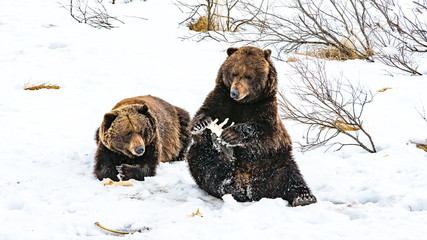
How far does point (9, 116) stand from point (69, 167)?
187 centimetres

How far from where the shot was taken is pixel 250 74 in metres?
4.68

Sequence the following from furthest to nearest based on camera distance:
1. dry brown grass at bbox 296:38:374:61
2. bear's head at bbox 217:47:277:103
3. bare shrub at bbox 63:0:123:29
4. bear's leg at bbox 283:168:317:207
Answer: bare shrub at bbox 63:0:123:29 → dry brown grass at bbox 296:38:374:61 → bear's head at bbox 217:47:277:103 → bear's leg at bbox 283:168:317:207

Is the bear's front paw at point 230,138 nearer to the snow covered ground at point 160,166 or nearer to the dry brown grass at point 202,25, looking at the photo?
the snow covered ground at point 160,166

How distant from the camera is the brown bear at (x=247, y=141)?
15.3 feet

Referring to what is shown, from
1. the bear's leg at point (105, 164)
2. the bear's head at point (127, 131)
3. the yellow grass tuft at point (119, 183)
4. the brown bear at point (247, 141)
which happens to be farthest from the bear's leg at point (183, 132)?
the brown bear at point (247, 141)

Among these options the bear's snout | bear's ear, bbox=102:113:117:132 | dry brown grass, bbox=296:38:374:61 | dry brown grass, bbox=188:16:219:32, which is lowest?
bear's ear, bbox=102:113:117:132

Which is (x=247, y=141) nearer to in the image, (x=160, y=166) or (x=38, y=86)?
(x=160, y=166)

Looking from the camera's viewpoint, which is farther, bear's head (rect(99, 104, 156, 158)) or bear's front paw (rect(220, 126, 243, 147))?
bear's head (rect(99, 104, 156, 158))

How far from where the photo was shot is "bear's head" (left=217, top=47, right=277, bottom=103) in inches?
183

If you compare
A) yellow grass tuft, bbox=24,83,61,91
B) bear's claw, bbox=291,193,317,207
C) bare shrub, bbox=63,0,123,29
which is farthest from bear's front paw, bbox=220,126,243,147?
bare shrub, bbox=63,0,123,29

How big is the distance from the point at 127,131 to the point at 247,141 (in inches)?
63.8

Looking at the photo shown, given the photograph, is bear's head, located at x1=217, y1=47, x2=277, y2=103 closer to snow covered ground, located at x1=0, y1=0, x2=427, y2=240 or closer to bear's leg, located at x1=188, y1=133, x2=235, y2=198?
bear's leg, located at x1=188, y1=133, x2=235, y2=198

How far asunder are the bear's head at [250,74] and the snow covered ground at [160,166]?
3.53ft

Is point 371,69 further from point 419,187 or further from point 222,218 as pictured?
point 222,218
